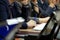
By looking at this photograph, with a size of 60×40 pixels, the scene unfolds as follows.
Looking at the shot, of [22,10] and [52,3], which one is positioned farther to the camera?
[52,3]

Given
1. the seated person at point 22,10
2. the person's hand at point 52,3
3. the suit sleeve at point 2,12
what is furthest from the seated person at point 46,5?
the suit sleeve at point 2,12

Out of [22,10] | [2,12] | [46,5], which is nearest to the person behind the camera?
[2,12]

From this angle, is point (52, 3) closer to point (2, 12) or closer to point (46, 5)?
point (46, 5)

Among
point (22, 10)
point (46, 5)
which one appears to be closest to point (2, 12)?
point (22, 10)

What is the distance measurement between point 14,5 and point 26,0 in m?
0.25

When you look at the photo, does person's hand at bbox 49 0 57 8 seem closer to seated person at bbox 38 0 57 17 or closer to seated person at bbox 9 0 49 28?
seated person at bbox 38 0 57 17

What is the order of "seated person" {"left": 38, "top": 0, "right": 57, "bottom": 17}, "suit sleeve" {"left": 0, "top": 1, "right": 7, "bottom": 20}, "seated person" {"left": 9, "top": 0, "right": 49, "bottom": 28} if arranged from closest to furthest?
"suit sleeve" {"left": 0, "top": 1, "right": 7, "bottom": 20} < "seated person" {"left": 9, "top": 0, "right": 49, "bottom": 28} < "seated person" {"left": 38, "top": 0, "right": 57, "bottom": 17}

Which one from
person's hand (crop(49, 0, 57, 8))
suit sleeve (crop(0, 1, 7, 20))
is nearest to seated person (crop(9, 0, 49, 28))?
suit sleeve (crop(0, 1, 7, 20))

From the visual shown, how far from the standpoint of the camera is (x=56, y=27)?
0.65 m

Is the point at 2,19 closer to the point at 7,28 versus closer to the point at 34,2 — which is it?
the point at 7,28

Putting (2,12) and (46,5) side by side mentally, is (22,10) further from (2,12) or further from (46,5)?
(46,5)

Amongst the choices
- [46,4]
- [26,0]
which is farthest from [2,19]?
[46,4]

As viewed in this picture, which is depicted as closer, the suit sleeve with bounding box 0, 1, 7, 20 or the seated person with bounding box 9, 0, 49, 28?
the suit sleeve with bounding box 0, 1, 7, 20

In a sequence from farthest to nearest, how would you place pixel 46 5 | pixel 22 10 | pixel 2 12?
1. pixel 46 5
2. pixel 22 10
3. pixel 2 12
